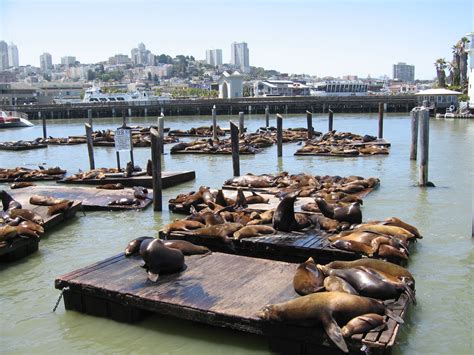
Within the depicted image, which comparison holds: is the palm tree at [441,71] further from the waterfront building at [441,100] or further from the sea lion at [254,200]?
the sea lion at [254,200]

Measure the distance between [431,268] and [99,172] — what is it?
10.5 m

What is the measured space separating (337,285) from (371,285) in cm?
32

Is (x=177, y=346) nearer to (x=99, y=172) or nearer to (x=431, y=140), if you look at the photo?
(x=99, y=172)

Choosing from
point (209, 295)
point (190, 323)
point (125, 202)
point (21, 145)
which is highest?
point (21, 145)

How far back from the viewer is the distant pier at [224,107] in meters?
59.9

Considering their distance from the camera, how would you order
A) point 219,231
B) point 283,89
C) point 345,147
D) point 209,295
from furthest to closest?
point 283,89 → point 345,147 → point 219,231 → point 209,295

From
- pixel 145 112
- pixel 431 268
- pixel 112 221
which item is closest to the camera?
pixel 431 268

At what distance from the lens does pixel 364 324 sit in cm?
450

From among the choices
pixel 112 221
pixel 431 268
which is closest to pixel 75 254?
pixel 112 221

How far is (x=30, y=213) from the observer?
9.07 metres

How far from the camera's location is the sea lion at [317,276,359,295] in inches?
196

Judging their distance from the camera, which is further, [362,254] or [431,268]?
[431,268]

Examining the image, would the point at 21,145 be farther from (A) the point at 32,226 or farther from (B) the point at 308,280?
(B) the point at 308,280

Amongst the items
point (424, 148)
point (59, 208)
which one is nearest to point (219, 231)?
point (59, 208)
